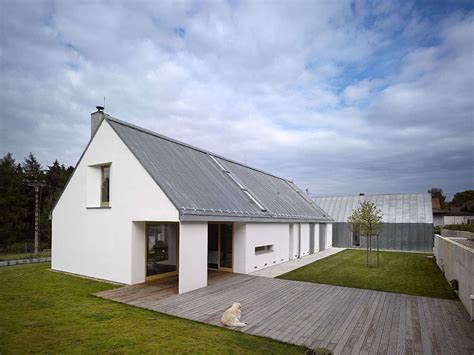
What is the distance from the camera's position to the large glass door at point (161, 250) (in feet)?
35.6

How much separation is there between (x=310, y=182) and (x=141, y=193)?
1316 inches

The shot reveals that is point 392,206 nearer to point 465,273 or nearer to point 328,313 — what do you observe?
point 465,273

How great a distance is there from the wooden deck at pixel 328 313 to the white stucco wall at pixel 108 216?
4.94 ft

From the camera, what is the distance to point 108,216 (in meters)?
10.8

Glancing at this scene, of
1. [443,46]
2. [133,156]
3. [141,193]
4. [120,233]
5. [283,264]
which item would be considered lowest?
[283,264]

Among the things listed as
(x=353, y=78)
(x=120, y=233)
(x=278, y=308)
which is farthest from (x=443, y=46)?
(x=120, y=233)

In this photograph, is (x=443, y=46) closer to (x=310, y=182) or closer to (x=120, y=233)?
(x=120, y=233)

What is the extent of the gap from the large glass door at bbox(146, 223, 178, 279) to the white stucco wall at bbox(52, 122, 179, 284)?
41 cm

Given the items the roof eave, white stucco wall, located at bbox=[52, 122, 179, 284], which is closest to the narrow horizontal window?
the roof eave

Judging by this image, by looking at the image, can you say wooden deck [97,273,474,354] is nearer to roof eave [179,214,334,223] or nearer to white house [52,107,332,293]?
white house [52,107,332,293]

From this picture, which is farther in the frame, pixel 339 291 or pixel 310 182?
pixel 310 182

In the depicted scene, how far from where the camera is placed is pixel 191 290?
9.35 meters

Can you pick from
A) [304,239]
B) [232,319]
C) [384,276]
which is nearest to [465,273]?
[384,276]

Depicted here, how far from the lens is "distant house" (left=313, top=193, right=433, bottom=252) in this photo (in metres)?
24.2
